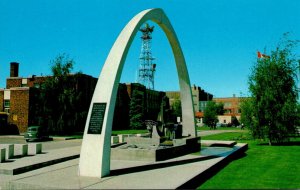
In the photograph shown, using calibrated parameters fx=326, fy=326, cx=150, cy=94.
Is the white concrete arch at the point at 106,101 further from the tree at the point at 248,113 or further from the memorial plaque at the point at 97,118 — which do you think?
the tree at the point at 248,113

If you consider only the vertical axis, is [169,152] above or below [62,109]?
below

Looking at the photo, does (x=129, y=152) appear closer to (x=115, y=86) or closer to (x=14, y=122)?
(x=115, y=86)

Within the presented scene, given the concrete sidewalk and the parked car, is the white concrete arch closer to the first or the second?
the concrete sidewalk

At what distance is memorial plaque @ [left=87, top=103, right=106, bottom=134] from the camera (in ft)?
33.1

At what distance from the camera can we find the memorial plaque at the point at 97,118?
10080 millimetres

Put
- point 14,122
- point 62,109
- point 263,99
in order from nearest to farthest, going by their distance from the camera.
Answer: point 263,99, point 62,109, point 14,122

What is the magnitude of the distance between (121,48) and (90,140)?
127 inches

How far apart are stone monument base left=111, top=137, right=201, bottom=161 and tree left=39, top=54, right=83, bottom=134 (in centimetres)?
1938

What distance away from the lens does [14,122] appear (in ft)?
132

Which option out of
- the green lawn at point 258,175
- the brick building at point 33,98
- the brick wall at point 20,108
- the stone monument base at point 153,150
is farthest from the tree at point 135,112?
the green lawn at point 258,175

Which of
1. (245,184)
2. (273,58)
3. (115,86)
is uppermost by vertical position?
(273,58)

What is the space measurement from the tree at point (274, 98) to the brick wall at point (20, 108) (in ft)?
88.7

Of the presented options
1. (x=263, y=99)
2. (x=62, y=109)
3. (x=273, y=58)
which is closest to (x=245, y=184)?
(x=263, y=99)

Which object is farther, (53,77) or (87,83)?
(87,83)
